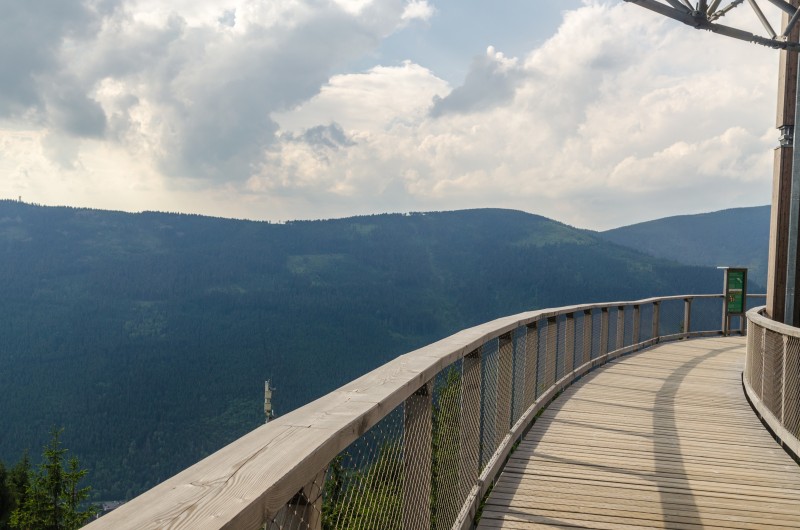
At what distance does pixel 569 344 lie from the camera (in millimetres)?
8023

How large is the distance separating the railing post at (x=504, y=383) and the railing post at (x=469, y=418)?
0.72 metres

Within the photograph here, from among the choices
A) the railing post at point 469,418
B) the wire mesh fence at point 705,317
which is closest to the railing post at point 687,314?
the railing post at point 469,418

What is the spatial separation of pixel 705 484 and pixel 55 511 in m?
47.0

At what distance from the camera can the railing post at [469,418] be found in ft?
12.3

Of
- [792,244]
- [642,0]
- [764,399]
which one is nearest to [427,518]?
[764,399]

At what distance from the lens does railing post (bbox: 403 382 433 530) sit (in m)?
2.62

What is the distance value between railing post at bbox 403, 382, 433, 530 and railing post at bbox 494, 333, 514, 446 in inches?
76.8

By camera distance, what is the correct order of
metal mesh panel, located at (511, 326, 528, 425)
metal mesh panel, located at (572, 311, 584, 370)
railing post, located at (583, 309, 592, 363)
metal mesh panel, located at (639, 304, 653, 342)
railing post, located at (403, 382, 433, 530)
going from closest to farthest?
railing post, located at (403, 382, 433, 530)
metal mesh panel, located at (511, 326, 528, 425)
metal mesh panel, located at (572, 311, 584, 370)
railing post, located at (583, 309, 592, 363)
metal mesh panel, located at (639, 304, 653, 342)

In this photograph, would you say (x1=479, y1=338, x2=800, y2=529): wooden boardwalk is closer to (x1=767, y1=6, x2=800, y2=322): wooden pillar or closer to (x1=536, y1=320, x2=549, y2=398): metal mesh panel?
(x1=536, y1=320, x2=549, y2=398): metal mesh panel

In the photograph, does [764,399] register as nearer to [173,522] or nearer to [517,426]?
[517,426]

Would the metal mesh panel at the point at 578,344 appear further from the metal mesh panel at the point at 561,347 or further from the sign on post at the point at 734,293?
the sign on post at the point at 734,293

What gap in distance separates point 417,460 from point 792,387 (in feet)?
14.9

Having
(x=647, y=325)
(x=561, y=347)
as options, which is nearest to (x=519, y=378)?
(x=561, y=347)

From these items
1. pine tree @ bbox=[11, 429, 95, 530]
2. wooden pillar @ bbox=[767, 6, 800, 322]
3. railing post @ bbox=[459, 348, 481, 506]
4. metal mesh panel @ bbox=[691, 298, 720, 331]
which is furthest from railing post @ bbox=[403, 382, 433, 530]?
pine tree @ bbox=[11, 429, 95, 530]
